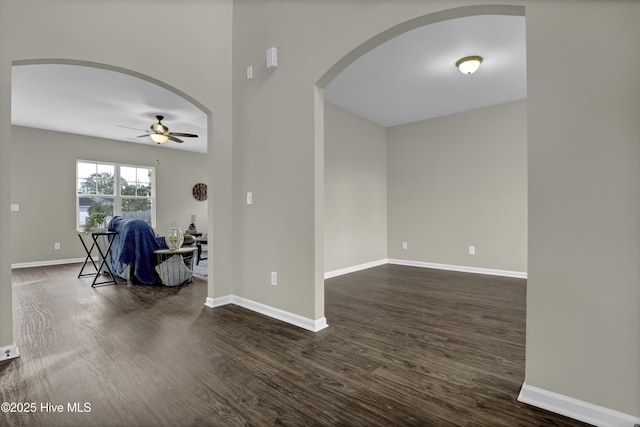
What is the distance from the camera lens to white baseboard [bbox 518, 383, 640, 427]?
1.30 meters

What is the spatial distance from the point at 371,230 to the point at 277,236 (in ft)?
9.66

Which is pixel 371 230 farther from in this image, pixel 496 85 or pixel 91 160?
pixel 91 160

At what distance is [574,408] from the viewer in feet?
4.56

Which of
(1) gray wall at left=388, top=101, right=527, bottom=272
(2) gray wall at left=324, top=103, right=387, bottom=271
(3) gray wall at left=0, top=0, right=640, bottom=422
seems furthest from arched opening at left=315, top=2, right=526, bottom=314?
(1) gray wall at left=388, top=101, right=527, bottom=272

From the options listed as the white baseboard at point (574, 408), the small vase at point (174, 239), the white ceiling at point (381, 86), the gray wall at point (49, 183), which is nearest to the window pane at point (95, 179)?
the gray wall at point (49, 183)

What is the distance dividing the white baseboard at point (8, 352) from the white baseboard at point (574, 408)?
3078mm

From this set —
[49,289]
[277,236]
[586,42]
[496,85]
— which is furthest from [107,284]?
[496,85]

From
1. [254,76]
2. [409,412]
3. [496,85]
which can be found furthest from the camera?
[496,85]

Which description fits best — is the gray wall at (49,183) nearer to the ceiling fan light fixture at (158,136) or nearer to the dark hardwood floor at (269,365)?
the ceiling fan light fixture at (158,136)

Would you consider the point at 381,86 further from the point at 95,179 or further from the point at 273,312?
the point at 95,179

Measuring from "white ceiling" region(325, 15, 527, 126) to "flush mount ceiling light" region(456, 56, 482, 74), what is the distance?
0.19ft

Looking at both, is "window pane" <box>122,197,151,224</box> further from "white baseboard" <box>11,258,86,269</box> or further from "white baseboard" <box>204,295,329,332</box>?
"white baseboard" <box>204,295,329,332</box>

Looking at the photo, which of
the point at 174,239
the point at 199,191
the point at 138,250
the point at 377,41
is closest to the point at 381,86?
the point at 377,41

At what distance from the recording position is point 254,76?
116 inches
